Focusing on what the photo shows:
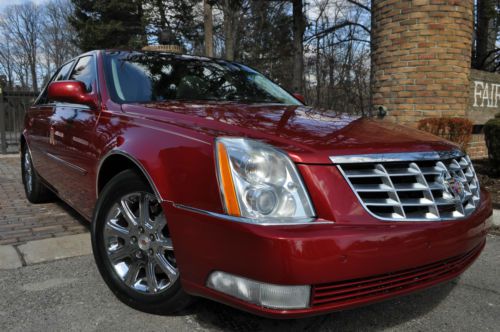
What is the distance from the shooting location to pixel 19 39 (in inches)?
1971

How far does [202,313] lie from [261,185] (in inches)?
40.0

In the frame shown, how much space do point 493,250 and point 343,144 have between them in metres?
2.52

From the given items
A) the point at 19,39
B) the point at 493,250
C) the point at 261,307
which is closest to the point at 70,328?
the point at 261,307

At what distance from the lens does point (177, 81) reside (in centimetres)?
338

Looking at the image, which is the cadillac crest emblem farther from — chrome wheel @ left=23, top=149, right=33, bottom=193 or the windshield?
chrome wheel @ left=23, top=149, right=33, bottom=193

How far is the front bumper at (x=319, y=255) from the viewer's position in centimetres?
180

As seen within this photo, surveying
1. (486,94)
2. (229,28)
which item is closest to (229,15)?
(229,28)

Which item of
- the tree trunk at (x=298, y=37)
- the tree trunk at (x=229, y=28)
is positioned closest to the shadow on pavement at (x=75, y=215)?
the tree trunk at (x=298, y=37)

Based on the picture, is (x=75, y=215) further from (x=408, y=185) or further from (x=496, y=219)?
(x=496, y=219)

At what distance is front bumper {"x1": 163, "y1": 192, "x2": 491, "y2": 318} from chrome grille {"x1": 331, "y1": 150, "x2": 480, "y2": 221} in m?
0.08

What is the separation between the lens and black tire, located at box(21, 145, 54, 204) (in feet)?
16.7

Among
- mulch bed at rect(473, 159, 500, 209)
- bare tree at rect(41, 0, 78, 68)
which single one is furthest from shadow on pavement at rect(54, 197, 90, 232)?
bare tree at rect(41, 0, 78, 68)

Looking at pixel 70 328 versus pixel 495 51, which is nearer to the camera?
pixel 70 328

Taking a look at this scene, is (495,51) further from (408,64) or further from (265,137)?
(265,137)
